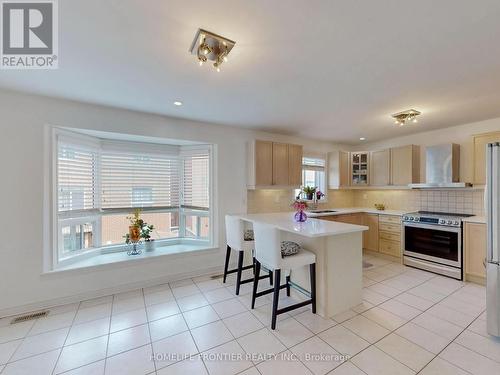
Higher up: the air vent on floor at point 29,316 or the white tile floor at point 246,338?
the white tile floor at point 246,338

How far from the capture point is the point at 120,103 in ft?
9.15

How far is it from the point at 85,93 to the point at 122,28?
1.41 metres

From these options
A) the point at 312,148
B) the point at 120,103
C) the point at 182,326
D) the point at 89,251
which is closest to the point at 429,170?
the point at 312,148

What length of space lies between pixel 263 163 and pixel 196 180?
121cm

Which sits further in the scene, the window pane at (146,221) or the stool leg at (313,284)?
the window pane at (146,221)

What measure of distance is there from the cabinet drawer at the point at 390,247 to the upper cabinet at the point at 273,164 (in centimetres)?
201

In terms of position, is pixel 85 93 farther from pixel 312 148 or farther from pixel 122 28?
pixel 312 148

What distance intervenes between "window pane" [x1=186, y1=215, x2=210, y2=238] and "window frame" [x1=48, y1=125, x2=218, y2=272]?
7 cm

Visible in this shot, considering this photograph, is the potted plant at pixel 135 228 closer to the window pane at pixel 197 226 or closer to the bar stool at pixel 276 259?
the window pane at pixel 197 226

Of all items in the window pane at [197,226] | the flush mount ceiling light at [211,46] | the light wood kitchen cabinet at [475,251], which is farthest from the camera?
the window pane at [197,226]

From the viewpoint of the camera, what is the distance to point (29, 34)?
5.21 feet

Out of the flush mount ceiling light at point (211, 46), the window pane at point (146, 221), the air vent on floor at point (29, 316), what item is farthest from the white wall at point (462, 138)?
the air vent on floor at point (29, 316)

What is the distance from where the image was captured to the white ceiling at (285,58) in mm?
1345

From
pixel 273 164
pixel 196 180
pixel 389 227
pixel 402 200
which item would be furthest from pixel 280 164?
pixel 402 200
